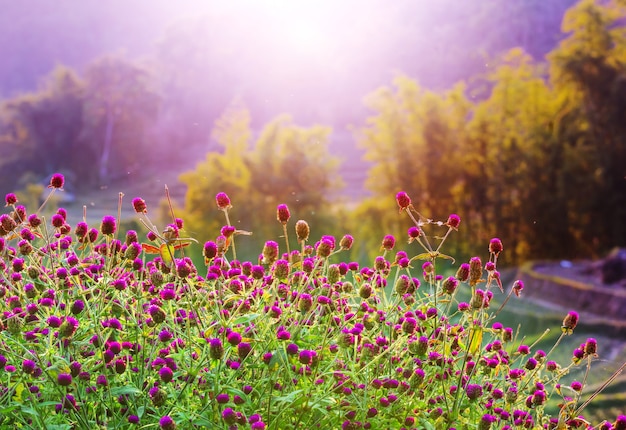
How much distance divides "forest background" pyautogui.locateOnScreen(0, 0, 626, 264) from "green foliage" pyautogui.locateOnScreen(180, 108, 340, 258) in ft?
0.06

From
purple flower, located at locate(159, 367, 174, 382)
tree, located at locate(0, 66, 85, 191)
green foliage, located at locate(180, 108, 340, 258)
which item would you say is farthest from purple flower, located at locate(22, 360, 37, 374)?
tree, located at locate(0, 66, 85, 191)

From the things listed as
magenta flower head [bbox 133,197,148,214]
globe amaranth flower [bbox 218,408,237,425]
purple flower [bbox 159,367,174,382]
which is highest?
magenta flower head [bbox 133,197,148,214]

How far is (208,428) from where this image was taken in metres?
0.94

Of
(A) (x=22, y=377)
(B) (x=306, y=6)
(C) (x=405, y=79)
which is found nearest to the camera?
(A) (x=22, y=377)

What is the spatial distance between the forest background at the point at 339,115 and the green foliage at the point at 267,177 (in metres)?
0.02

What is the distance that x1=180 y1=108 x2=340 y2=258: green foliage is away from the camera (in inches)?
249

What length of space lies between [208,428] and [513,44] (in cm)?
1497

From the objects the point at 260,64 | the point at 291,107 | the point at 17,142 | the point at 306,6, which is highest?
the point at 306,6

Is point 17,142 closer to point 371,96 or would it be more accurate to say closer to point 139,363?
point 371,96

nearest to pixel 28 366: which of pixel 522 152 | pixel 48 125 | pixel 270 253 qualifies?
pixel 270 253

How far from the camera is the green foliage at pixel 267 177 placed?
6328mm

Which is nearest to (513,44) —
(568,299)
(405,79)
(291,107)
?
(291,107)

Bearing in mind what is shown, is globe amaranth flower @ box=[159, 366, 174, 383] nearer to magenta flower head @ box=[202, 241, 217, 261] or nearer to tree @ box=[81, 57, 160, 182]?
magenta flower head @ box=[202, 241, 217, 261]

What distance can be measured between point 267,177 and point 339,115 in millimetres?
8261
